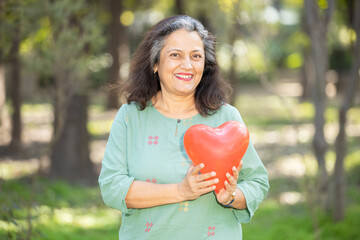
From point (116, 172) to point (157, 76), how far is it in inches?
22.9

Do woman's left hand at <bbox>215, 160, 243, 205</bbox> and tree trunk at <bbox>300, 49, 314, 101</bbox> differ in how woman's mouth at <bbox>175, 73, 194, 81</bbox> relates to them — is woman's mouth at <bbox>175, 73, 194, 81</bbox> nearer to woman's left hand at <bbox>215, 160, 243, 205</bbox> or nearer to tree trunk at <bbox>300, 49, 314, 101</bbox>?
woman's left hand at <bbox>215, 160, 243, 205</bbox>

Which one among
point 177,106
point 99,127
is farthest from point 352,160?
point 99,127

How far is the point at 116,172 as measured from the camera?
2.00 meters

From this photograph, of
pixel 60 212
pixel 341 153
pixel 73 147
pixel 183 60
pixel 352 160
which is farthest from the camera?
pixel 352 160

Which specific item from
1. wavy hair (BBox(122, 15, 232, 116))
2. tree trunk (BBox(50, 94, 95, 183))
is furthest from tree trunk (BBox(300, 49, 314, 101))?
wavy hair (BBox(122, 15, 232, 116))

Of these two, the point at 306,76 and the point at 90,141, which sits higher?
the point at 306,76

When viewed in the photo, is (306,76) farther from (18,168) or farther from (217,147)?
(217,147)

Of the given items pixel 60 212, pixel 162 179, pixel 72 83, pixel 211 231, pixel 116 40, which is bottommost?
pixel 60 212

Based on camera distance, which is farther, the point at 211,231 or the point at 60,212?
the point at 60,212

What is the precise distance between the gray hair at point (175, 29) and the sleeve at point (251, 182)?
53cm

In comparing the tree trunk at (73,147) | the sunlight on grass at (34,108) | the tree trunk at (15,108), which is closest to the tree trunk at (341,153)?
the tree trunk at (73,147)

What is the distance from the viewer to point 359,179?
7.09 meters

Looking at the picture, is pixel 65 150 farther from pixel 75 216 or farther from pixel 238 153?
pixel 238 153

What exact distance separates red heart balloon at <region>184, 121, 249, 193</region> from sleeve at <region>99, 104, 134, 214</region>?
0.30 m
